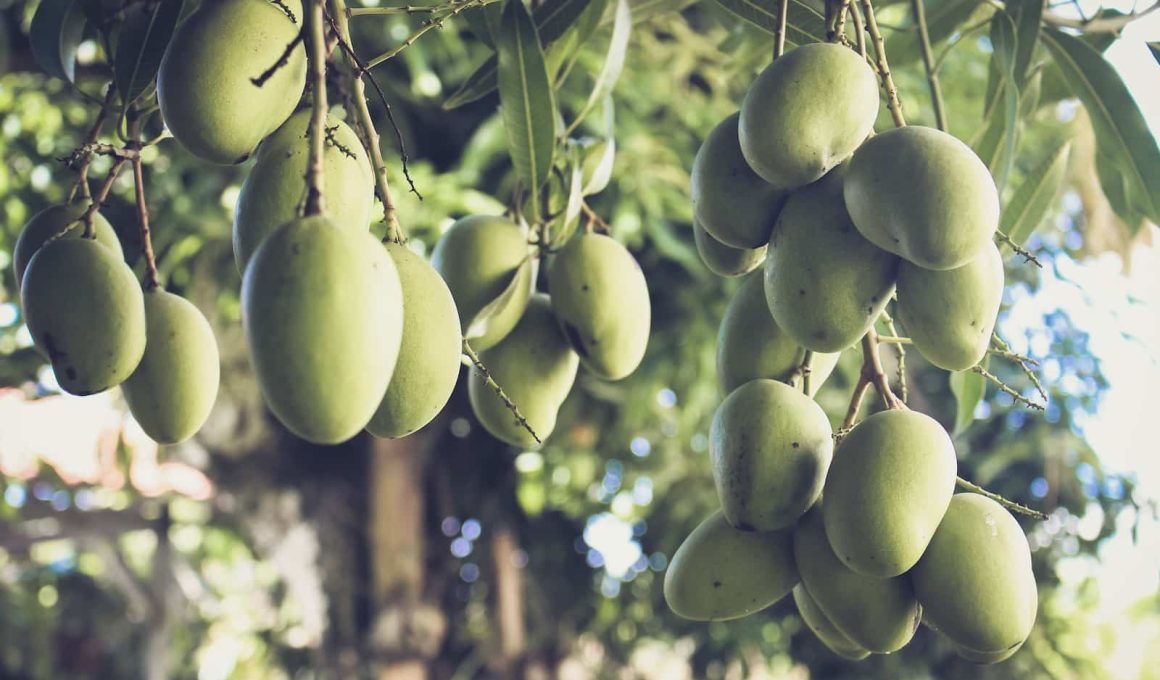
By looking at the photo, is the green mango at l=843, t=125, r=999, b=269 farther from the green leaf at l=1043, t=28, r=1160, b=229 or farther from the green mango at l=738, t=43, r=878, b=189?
the green leaf at l=1043, t=28, r=1160, b=229

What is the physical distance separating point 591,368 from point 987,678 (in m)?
2.10

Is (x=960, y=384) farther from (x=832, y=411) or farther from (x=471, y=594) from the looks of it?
(x=471, y=594)

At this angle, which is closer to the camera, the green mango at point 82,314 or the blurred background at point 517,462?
the green mango at point 82,314

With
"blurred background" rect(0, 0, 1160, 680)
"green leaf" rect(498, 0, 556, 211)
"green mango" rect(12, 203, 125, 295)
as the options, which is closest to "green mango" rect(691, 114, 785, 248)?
"green leaf" rect(498, 0, 556, 211)

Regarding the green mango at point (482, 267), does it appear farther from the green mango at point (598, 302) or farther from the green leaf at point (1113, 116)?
the green leaf at point (1113, 116)

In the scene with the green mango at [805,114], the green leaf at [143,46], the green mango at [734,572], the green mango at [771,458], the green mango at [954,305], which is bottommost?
the green mango at [734,572]

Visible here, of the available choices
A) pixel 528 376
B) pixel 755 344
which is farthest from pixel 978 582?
pixel 528 376

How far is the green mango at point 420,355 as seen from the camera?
19.0 inches

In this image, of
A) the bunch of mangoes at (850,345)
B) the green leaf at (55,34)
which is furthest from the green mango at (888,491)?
the green leaf at (55,34)

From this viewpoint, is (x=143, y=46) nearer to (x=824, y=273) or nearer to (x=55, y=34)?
(x=55, y=34)

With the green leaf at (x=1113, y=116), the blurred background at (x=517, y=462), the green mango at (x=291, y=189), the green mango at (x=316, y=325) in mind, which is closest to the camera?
the green mango at (x=316, y=325)

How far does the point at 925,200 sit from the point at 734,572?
0.24m

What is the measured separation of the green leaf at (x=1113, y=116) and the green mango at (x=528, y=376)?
429 mm

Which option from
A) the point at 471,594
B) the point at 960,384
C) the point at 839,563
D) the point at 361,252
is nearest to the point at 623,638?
the point at 471,594
